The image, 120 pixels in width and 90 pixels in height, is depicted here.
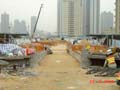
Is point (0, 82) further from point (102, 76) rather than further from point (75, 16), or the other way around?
point (75, 16)

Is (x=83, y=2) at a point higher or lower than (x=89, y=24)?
higher

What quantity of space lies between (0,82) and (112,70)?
21.9ft

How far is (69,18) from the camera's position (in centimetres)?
15912

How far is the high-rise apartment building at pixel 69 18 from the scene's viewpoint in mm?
153750

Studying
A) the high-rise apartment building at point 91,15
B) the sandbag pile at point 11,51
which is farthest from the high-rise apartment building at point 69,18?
the sandbag pile at point 11,51

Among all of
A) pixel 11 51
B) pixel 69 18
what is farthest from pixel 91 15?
pixel 11 51

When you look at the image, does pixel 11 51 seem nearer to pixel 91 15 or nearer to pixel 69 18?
pixel 91 15

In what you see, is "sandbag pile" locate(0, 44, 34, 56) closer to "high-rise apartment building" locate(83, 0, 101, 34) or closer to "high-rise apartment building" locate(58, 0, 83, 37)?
"high-rise apartment building" locate(83, 0, 101, 34)

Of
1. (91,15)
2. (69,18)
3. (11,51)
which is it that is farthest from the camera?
(69,18)

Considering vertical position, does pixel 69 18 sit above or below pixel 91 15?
below

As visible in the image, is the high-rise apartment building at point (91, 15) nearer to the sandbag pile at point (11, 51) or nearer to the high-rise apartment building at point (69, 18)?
the high-rise apartment building at point (69, 18)

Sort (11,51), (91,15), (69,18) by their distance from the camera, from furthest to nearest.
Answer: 1. (69,18)
2. (91,15)
3. (11,51)

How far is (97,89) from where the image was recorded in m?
12.1

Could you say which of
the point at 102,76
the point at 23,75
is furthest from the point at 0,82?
the point at 102,76
